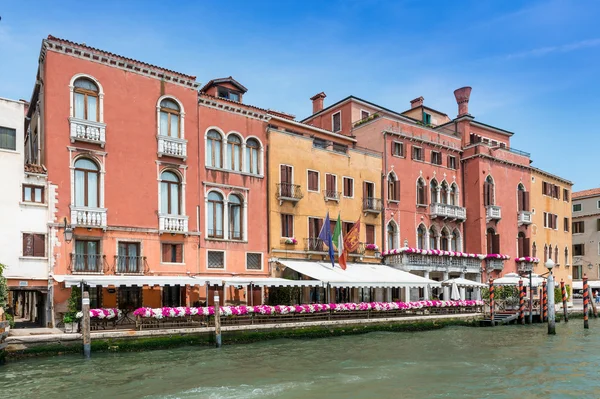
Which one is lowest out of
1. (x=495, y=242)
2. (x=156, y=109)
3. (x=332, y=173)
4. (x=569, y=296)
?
(x=569, y=296)

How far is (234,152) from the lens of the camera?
30578 mm

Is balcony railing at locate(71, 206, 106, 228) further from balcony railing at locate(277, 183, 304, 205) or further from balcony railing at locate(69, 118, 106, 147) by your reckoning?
balcony railing at locate(277, 183, 304, 205)

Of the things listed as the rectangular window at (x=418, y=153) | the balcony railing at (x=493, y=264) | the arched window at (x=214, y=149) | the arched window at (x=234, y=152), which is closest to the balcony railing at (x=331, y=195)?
the arched window at (x=234, y=152)

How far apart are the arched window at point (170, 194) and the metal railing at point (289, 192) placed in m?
5.61

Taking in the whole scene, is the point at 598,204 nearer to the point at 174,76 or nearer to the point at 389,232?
the point at 389,232

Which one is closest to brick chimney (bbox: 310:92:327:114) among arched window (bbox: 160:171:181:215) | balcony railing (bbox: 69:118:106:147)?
arched window (bbox: 160:171:181:215)

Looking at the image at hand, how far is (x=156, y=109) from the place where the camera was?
2780 centimetres

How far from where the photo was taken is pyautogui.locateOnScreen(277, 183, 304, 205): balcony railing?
3173 cm

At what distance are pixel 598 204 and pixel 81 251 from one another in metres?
46.5

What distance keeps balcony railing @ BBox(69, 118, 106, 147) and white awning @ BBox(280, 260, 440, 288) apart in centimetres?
1047

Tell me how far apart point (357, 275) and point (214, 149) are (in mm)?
9188

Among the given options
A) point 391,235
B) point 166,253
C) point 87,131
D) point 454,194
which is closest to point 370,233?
point 391,235

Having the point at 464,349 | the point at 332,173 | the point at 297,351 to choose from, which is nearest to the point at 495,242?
the point at 332,173

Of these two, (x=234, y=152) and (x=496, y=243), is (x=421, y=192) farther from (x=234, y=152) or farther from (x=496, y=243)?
(x=234, y=152)
